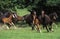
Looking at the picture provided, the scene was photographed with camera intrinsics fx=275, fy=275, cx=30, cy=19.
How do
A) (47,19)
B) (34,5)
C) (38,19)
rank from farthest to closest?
1. (34,5)
2. (38,19)
3. (47,19)

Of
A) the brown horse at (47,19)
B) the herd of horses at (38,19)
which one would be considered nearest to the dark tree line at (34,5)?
the herd of horses at (38,19)

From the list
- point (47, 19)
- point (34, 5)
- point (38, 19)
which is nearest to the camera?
point (47, 19)

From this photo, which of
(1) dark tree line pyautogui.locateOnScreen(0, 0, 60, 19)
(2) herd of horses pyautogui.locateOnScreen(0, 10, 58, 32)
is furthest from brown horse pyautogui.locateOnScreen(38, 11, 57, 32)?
(1) dark tree line pyautogui.locateOnScreen(0, 0, 60, 19)

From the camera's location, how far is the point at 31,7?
94.5 ft

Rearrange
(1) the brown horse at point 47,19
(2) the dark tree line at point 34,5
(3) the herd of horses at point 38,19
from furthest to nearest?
(2) the dark tree line at point 34,5 < (1) the brown horse at point 47,19 < (3) the herd of horses at point 38,19

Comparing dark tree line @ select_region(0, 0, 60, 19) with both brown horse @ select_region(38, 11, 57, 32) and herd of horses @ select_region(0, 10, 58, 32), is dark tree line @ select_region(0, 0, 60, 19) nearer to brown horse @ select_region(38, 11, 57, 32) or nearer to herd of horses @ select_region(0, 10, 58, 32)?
herd of horses @ select_region(0, 10, 58, 32)

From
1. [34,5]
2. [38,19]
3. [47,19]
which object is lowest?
[34,5]

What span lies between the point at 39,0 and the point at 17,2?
334 cm

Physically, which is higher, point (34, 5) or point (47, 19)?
point (47, 19)

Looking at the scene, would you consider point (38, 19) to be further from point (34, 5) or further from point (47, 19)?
point (34, 5)

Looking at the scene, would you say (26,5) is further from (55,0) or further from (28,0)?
(55,0)

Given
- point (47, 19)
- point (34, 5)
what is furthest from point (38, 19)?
point (34, 5)

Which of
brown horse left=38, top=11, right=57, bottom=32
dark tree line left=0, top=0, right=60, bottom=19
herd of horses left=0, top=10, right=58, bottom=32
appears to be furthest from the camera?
dark tree line left=0, top=0, right=60, bottom=19

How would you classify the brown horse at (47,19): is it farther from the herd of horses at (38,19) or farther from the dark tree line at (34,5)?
the dark tree line at (34,5)
